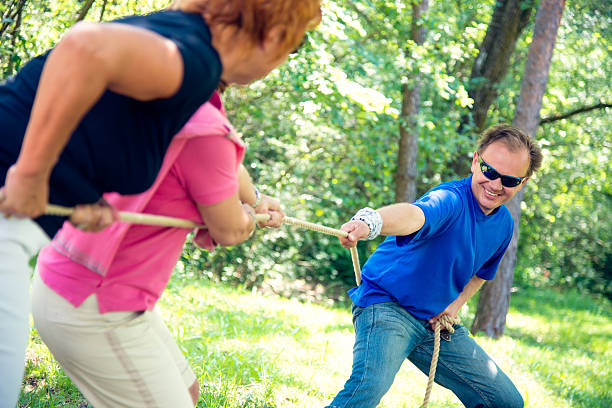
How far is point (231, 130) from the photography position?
1.59 m

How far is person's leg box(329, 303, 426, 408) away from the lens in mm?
2701

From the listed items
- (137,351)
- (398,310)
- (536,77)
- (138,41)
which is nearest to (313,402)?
(398,310)

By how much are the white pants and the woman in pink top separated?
0.14 metres

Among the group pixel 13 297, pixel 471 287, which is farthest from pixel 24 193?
pixel 471 287

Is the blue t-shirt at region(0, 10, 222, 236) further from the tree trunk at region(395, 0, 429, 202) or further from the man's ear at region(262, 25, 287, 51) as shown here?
the tree trunk at region(395, 0, 429, 202)

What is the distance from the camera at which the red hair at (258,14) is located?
1458mm

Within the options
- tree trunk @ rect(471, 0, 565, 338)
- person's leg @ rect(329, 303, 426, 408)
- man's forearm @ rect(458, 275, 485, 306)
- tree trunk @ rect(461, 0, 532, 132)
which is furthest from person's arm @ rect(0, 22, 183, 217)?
tree trunk @ rect(461, 0, 532, 132)

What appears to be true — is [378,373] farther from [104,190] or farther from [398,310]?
[104,190]

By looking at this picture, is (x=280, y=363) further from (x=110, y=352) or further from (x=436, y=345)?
(x=110, y=352)

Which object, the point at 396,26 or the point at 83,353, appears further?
the point at 396,26

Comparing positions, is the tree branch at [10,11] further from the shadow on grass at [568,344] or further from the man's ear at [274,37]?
the shadow on grass at [568,344]

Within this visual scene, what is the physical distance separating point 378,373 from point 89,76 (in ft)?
6.61

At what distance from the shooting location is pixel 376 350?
2.82 meters

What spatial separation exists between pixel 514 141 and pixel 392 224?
3.64ft
